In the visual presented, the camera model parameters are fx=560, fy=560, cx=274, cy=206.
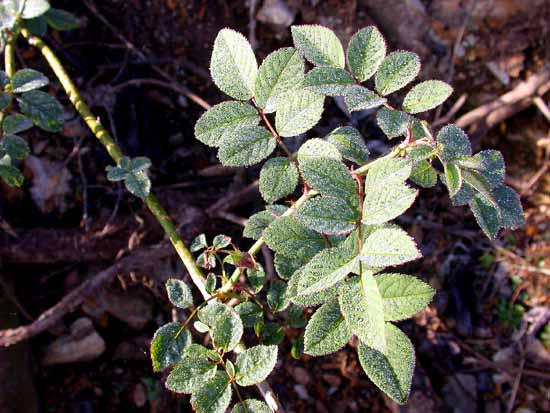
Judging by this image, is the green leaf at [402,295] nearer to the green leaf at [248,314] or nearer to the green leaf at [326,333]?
the green leaf at [326,333]

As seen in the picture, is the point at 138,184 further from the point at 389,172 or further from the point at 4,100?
the point at 389,172

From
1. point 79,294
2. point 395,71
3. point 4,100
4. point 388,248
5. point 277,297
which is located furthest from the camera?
point 79,294

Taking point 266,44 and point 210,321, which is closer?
point 210,321

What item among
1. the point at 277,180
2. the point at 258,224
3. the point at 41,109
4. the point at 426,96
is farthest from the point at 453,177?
the point at 41,109

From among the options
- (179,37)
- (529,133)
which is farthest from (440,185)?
(179,37)

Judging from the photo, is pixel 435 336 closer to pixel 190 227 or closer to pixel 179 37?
pixel 190 227

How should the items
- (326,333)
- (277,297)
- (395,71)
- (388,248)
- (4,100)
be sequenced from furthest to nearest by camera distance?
(4,100), (277,297), (395,71), (326,333), (388,248)

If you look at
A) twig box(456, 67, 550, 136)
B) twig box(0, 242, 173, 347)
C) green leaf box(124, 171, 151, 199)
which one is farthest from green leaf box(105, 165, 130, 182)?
twig box(456, 67, 550, 136)

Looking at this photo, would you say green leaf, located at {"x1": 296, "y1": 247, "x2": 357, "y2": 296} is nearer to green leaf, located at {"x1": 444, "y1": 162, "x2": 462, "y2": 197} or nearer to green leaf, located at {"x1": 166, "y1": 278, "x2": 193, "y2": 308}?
green leaf, located at {"x1": 444, "y1": 162, "x2": 462, "y2": 197}
